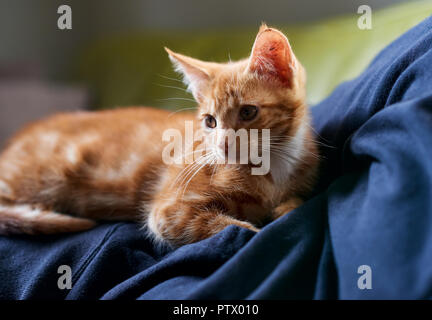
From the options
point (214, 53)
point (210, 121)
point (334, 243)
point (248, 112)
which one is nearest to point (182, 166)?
point (210, 121)

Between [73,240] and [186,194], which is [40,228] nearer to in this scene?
[73,240]

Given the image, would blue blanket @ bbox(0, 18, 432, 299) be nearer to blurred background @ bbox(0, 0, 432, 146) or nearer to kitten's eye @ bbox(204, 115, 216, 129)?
kitten's eye @ bbox(204, 115, 216, 129)

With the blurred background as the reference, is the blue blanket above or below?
below

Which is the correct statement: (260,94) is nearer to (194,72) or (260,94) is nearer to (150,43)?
(194,72)

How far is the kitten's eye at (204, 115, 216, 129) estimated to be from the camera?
3.27ft

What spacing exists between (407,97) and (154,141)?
0.71 m

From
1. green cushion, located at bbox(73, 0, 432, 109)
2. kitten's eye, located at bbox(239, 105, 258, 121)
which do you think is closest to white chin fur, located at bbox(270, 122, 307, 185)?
kitten's eye, located at bbox(239, 105, 258, 121)

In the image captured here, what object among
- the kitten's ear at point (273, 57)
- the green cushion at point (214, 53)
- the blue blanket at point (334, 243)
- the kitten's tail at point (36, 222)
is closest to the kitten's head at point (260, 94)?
the kitten's ear at point (273, 57)

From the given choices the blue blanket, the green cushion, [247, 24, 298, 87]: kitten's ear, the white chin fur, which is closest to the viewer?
the blue blanket

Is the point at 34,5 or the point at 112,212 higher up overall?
the point at 34,5

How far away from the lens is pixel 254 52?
0.90 m

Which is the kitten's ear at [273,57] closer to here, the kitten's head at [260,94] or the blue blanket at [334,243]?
the kitten's head at [260,94]
